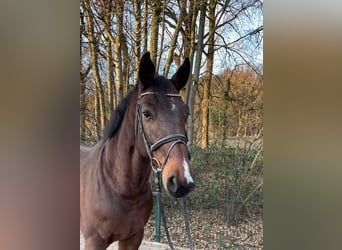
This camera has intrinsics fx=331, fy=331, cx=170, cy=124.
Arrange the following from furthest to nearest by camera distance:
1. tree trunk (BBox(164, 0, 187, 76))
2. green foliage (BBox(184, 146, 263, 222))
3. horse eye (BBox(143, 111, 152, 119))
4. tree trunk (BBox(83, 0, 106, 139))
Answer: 1. tree trunk (BBox(83, 0, 106, 139))
2. tree trunk (BBox(164, 0, 187, 76))
3. green foliage (BBox(184, 146, 263, 222))
4. horse eye (BBox(143, 111, 152, 119))

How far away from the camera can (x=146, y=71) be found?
1.49 meters

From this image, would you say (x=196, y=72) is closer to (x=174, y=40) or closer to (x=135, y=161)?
(x=174, y=40)

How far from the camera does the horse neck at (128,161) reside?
1.50 m

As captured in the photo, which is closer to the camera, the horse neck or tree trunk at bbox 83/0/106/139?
the horse neck

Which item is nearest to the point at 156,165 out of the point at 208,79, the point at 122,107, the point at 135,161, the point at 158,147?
the point at 158,147

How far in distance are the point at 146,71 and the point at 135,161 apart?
0.41 m

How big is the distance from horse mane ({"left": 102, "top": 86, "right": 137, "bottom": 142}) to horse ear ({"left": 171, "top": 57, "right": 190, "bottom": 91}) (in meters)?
0.19

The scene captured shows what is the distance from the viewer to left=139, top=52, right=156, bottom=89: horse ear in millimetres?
1474

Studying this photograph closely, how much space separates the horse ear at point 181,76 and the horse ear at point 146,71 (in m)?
0.10

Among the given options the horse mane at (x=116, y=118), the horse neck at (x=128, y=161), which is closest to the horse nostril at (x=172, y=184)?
the horse neck at (x=128, y=161)

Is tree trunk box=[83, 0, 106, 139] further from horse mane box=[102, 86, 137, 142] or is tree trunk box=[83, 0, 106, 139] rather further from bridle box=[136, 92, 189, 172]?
bridle box=[136, 92, 189, 172]

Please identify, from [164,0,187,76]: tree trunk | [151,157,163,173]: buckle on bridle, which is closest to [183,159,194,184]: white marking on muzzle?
[151,157,163,173]: buckle on bridle
